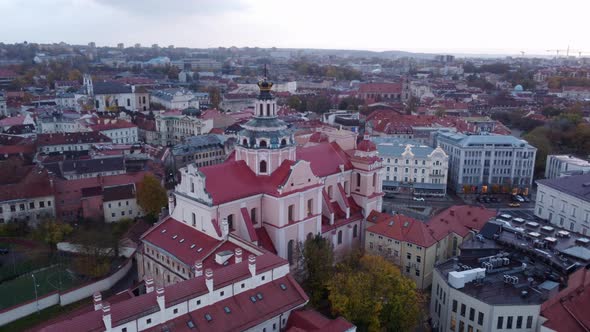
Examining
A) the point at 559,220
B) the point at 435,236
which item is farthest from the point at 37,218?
the point at 559,220

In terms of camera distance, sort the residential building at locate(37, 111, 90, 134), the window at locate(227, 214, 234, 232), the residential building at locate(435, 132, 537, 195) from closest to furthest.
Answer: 1. the window at locate(227, 214, 234, 232)
2. the residential building at locate(435, 132, 537, 195)
3. the residential building at locate(37, 111, 90, 134)

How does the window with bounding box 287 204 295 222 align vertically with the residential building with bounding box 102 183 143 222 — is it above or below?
above

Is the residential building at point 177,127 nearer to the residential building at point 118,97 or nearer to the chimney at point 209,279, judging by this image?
the residential building at point 118,97

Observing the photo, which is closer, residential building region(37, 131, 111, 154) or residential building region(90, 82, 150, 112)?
residential building region(37, 131, 111, 154)

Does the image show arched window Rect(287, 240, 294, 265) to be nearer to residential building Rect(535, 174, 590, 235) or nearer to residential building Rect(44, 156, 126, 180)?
residential building Rect(535, 174, 590, 235)

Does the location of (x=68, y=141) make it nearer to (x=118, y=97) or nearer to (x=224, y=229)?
(x=224, y=229)

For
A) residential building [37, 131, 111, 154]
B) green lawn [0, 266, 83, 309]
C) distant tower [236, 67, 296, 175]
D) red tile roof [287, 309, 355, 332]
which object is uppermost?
distant tower [236, 67, 296, 175]

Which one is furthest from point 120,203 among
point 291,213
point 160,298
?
point 160,298

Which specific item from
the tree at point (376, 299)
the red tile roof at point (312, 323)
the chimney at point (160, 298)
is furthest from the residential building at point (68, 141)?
the tree at point (376, 299)

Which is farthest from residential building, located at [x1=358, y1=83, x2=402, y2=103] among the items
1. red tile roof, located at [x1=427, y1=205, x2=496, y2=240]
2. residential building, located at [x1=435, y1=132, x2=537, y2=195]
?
red tile roof, located at [x1=427, y1=205, x2=496, y2=240]
